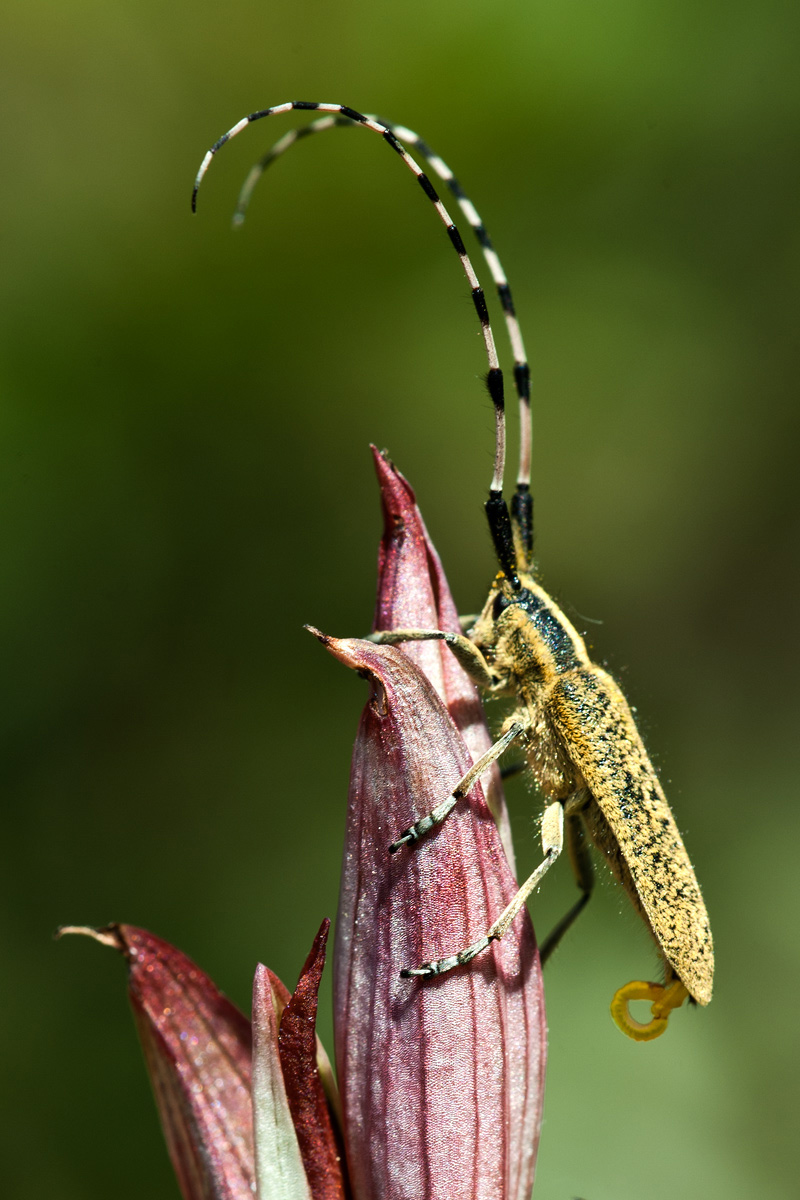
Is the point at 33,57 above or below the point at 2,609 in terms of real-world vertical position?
above

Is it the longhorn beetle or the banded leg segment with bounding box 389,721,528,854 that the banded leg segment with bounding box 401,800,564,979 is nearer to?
the longhorn beetle

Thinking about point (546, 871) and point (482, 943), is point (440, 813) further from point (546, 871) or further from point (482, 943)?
point (546, 871)

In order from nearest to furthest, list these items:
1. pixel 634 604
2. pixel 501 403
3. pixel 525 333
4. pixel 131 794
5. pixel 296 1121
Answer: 1. pixel 296 1121
2. pixel 501 403
3. pixel 131 794
4. pixel 525 333
5. pixel 634 604

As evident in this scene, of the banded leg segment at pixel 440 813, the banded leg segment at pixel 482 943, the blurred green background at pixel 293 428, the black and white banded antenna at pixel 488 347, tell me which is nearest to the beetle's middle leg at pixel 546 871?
the banded leg segment at pixel 482 943

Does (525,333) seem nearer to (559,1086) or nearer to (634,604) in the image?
(634,604)

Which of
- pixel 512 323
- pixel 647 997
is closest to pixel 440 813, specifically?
pixel 647 997

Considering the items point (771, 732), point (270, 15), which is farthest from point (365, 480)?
point (771, 732)

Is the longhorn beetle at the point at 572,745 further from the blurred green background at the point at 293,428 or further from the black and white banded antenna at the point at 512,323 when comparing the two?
the blurred green background at the point at 293,428
